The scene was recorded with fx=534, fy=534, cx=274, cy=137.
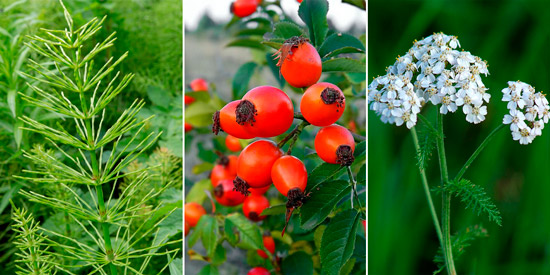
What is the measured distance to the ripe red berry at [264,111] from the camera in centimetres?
59

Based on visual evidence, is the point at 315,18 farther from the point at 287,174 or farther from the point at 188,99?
the point at 188,99

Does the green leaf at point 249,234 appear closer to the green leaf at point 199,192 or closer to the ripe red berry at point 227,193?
the ripe red berry at point 227,193

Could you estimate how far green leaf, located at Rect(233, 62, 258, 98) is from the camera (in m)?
0.99

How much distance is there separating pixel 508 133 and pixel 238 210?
1.62 feet

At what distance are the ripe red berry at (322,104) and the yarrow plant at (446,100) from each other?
0.11m

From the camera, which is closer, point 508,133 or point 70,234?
point 508,133

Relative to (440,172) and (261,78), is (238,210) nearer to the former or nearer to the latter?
(261,78)

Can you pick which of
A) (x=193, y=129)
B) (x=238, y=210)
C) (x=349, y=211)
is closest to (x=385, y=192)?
(x=349, y=211)

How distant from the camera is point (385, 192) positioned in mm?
752

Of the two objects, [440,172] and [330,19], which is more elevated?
[330,19]

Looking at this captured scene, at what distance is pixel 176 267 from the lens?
2.87 ft

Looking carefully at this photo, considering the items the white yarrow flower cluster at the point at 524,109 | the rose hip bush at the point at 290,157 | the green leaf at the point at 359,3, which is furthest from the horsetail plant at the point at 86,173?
the white yarrow flower cluster at the point at 524,109

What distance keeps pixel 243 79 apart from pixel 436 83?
441 mm

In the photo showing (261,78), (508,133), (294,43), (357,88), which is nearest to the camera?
(294,43)
